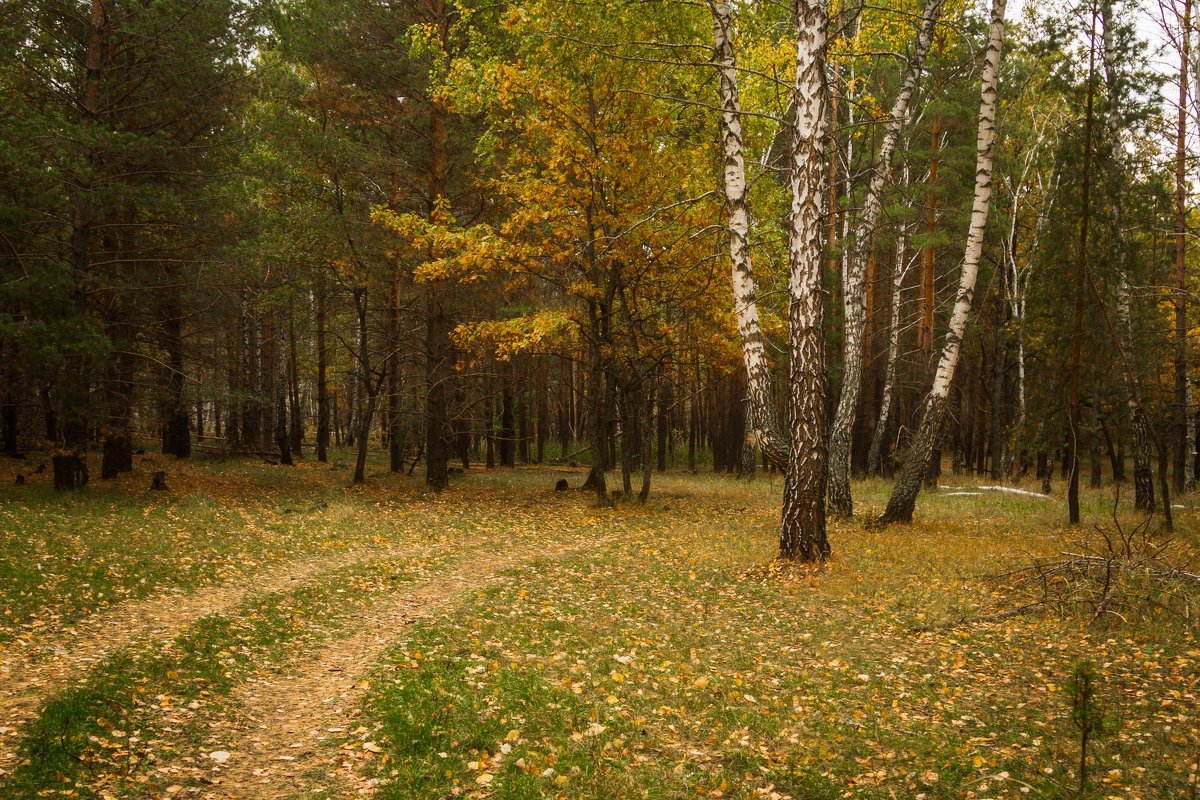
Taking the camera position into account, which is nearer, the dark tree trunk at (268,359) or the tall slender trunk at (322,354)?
the tall slender trunk at (322,354)

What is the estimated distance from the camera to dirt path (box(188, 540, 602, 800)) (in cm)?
475

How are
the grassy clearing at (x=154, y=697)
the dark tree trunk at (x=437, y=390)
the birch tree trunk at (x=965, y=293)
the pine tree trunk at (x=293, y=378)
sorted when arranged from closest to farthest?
the grassy clearing at (x=154, y=697)
the birch tree trunk at (x=965, y=293)
the dark tree trunk at (x=437, y=390)
the pine tree trunk at (x=293, y=378)

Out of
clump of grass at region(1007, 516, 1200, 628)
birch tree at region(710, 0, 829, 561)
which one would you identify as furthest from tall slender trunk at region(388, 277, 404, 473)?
clump of grass at region(1007, 516, 1200, 628)

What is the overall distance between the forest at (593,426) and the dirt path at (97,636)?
0.06 m

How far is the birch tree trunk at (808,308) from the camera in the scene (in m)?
9.65

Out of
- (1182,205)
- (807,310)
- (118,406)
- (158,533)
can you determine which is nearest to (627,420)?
(807,310)

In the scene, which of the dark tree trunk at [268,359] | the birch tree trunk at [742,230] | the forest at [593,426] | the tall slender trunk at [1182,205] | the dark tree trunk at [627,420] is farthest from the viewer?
the dark tree trunk at [268,359]

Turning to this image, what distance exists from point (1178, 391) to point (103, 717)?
19.7 meters

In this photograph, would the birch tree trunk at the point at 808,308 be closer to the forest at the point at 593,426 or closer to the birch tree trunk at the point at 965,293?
the forest at the point at 593,426

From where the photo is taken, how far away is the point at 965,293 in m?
12.8

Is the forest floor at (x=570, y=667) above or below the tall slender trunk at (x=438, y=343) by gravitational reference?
below

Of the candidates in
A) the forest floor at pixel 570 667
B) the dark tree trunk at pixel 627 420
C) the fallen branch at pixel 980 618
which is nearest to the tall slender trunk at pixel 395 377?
the dark tree trunk at pixel 627 420

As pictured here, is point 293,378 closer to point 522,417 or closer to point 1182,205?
point 522,417

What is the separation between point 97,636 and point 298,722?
9.74 ft
